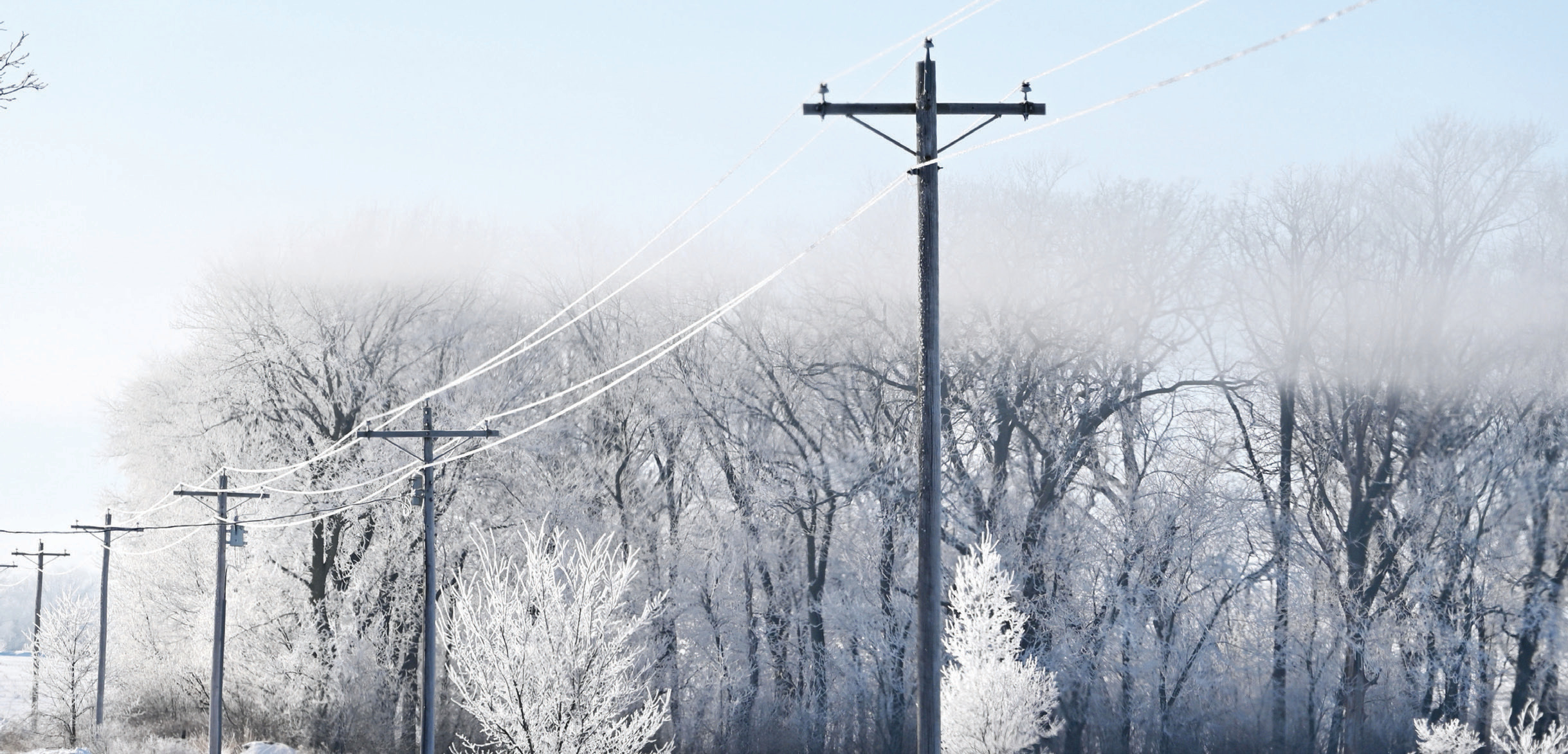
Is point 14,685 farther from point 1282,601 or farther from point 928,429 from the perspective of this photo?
point 928,429

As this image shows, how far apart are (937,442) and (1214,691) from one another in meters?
32.8

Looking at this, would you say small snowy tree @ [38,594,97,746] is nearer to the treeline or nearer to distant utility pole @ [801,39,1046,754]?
the treeline

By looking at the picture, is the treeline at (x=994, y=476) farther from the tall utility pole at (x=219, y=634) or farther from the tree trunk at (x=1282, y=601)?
the tall utility pole at (x=219, y=634)

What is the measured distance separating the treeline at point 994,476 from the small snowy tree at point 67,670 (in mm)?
1026

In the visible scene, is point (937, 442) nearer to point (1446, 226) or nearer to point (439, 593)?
point (439, 593)

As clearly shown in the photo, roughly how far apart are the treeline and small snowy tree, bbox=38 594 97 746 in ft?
3.37

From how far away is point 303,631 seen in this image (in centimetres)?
3678

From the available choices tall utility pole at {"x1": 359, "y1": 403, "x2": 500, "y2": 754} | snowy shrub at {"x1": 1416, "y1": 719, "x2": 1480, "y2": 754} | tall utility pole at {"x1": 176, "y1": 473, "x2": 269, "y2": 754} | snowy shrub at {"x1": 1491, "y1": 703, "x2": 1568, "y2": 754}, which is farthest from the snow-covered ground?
snowy shrub at {"x1": 1491, "y1": 703, "x2": 1568, "y2": 754}

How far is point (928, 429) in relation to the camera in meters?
9.93

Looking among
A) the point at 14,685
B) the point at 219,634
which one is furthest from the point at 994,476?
the point at 14,685

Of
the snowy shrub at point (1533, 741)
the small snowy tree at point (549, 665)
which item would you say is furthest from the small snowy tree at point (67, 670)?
the snowy shrub at point (1533, 741)

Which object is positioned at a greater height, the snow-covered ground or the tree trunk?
the tree trunk

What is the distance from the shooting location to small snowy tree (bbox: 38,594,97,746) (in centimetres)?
4041

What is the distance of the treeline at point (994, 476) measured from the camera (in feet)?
124
